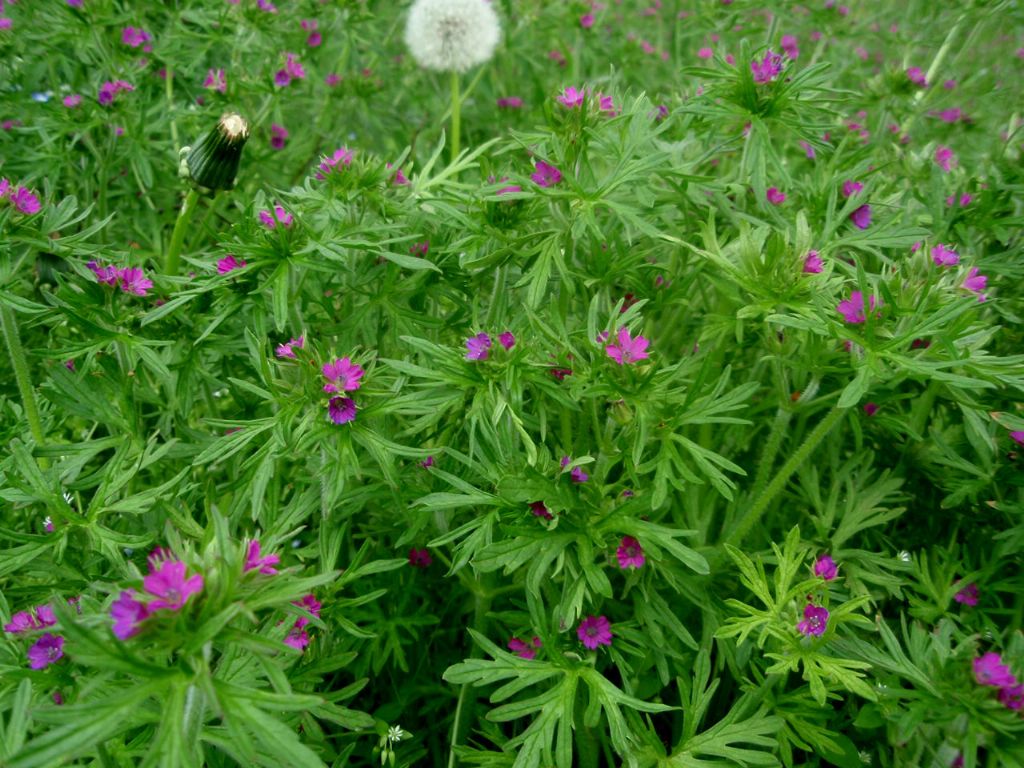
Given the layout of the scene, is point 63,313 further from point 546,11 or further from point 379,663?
point 546,11

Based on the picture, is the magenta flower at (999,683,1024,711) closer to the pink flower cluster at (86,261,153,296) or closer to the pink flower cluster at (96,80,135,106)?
the pink flower cluster at (86,261,153,296)

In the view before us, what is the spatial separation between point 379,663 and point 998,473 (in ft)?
5.34

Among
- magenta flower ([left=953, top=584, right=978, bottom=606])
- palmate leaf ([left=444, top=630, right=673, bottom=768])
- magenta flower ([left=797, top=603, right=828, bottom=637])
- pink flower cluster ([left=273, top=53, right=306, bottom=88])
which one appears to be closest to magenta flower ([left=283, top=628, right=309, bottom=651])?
palmate leaf ([left=444, top=630, right=673, bottom=768])

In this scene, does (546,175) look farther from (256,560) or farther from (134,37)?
(134,37)

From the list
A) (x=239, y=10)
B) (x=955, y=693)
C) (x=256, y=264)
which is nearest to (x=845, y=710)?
(x=955, y=693)

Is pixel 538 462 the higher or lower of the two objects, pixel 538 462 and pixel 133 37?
the lower

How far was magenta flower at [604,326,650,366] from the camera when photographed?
165 centimetres

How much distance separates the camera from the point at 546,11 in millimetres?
4195

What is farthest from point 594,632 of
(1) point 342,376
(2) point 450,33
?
(2) point 450,33

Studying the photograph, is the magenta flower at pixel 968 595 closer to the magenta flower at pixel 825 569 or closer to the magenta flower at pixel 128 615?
the magenta flower at pixel 825 569

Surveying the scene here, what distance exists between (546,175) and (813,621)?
1.19 m

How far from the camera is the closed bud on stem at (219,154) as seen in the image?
82.6 inches

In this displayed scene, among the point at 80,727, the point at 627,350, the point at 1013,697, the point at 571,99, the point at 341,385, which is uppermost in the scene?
the point at 571,99

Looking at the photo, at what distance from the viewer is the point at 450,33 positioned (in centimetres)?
327
